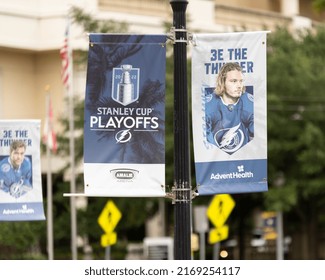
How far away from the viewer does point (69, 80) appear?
34438mm

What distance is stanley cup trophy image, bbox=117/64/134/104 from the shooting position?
41.8ft

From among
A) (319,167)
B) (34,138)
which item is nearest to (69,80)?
(319,167)

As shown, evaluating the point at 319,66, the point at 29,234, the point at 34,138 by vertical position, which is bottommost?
the point at 29,234

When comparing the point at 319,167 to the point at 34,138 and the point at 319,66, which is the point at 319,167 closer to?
the point at 319,66

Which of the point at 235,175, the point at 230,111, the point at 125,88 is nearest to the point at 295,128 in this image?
the point at 230,111

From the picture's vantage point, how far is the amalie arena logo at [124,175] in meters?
12.8

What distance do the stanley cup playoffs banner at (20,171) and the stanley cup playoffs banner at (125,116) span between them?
8.73 ft

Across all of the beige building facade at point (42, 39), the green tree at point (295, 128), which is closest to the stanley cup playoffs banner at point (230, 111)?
the green tree at point (295, 128)

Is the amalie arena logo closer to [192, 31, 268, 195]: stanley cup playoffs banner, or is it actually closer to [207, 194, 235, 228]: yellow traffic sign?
[192, 31, 268, 195]: stanley cup playoffs banner

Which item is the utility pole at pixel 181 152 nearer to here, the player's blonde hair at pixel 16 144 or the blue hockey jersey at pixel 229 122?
the blue hockey jersey at pixel 229 122

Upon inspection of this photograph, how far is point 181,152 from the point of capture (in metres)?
12.5

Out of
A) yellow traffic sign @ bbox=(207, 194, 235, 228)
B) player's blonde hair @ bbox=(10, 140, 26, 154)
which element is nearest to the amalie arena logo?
player's blonde hair @ bbox=(10, 140, 26, 154)

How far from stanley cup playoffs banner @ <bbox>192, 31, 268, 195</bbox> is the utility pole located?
28 centimetres

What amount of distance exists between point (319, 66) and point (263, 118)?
27208 millimetres
